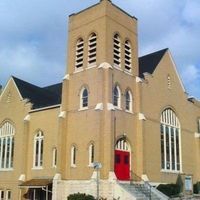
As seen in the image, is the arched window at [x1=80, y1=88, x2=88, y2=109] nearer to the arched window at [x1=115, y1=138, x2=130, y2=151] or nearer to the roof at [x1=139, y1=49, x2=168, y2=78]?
the arched window at [x1=115, y1=138, x2=130, y2=151]

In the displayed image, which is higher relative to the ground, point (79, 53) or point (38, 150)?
point (79, 53)

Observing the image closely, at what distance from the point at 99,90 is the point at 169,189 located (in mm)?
10420

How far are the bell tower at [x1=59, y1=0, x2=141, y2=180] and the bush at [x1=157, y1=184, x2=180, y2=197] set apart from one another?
2892 millimetres

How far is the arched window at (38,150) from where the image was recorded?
3598 cm

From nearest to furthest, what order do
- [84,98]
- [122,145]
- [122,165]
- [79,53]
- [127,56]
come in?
[122,165], [122,145], [84,98], [79,53], [127,56]

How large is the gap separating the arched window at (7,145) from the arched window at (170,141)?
14.7m

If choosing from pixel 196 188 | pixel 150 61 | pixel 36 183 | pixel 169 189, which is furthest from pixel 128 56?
pixel 196 188

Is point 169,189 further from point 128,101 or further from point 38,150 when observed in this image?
point 38,150

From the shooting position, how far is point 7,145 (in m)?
39.7

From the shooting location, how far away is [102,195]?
29.1 meters

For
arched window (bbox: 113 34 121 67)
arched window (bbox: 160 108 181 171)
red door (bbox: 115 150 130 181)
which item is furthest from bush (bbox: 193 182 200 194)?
arched window (bbox: 113 34 121 67)

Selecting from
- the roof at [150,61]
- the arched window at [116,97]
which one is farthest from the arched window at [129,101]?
the roof at [150,61]

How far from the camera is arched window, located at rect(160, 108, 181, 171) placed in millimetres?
36625

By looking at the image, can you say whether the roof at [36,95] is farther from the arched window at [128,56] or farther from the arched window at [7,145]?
A: the arched window at [128,56]
